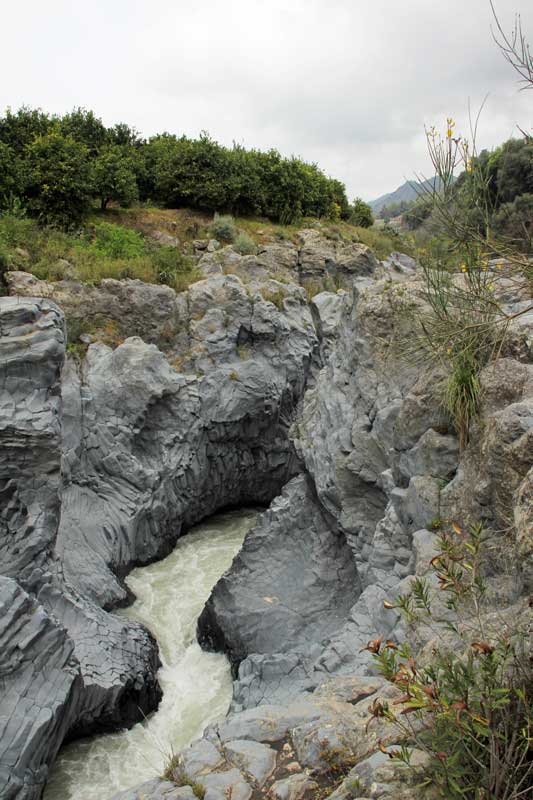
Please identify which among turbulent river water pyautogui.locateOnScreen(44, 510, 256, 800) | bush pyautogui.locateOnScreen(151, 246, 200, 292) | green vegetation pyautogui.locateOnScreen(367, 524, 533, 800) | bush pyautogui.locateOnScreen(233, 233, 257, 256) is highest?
bush pyautogui.locateOnScreen(233, 233, 257, 256)

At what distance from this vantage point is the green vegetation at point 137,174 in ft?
65.9

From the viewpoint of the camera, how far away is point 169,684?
9992 mm

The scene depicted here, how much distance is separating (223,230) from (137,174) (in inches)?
205

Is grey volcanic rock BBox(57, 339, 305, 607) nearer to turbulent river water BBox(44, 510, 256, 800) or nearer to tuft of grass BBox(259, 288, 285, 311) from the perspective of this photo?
turbulent river water BBox(44, 510, 256, 800)

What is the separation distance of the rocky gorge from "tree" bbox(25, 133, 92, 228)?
5209 mm

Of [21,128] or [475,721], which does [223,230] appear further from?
[475,721]

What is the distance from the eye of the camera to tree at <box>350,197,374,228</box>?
31875 millimetres

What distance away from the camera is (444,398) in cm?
719

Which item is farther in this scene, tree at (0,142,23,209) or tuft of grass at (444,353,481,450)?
tree at (0,142,23,209)

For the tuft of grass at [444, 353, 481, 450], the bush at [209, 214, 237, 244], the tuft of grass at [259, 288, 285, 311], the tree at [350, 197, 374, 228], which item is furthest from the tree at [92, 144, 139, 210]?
the tuft of grass at [444, 353, 481, 450]

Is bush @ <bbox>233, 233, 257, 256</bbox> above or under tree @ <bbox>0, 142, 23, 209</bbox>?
under

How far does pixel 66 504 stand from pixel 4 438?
346cm

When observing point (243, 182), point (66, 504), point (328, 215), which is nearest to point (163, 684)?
point (66, 504)

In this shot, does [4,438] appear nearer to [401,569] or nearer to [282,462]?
[401,569]
